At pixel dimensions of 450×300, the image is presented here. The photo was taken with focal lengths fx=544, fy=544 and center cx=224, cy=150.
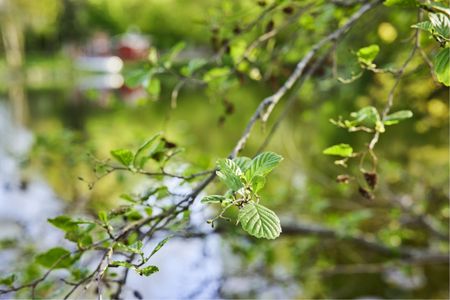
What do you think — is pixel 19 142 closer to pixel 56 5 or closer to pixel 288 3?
pixel 288 3

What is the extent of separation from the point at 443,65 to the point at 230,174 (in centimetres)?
42

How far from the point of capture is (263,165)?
883 millimetres

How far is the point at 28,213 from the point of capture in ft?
21.1

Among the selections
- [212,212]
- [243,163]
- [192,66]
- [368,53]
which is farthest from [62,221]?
[212,212]

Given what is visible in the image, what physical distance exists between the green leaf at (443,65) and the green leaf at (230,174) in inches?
15.4

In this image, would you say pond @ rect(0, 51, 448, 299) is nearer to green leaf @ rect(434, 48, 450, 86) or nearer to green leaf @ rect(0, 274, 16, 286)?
green leaf @ rect(0, 274, 16, 286)

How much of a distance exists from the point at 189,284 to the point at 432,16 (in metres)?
3.22

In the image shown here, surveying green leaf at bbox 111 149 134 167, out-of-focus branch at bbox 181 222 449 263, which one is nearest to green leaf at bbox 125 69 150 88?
green leaf at bbox 111 149 134 167

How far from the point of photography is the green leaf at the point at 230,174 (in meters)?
0.85

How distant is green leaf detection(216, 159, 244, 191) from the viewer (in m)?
0.85

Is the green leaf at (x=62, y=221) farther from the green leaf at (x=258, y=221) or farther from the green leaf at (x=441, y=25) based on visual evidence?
the green leaf at (x=441, y=25)

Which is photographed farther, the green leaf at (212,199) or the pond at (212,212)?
the pond at (212,212)

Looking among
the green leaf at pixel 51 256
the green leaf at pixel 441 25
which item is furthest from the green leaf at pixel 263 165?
the green leaf at pixel 51 256

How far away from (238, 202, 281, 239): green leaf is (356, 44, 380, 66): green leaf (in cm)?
56
